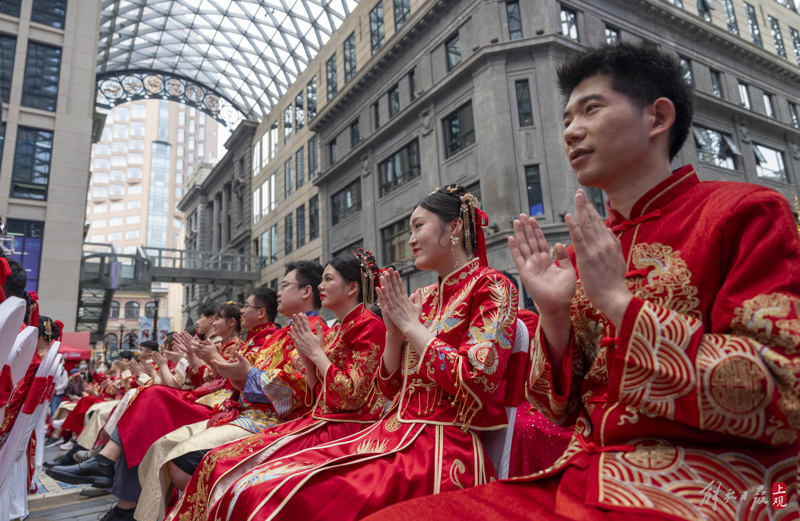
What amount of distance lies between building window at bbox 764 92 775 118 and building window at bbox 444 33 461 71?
14.1 metres

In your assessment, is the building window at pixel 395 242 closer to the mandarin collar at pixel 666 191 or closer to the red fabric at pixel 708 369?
the mandarin collar at pixel 666 191

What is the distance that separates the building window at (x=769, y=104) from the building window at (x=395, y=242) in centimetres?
1631

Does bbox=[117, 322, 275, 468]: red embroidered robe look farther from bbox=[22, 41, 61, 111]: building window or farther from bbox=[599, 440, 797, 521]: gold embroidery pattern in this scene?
bbox=[22, 41, 61, 111]: building window

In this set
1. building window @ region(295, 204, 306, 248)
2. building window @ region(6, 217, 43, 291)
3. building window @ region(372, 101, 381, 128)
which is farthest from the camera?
building window @ region(295, 204, 306, 248)

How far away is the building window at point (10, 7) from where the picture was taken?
18938 millimetres

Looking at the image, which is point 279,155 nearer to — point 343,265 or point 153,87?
point 153,87

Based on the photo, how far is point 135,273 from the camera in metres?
24.0

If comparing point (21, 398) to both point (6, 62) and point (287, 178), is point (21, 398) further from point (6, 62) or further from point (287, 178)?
point (287, 178)

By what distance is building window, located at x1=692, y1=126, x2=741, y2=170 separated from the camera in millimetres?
18625

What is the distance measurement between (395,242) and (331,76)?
34.8 feet

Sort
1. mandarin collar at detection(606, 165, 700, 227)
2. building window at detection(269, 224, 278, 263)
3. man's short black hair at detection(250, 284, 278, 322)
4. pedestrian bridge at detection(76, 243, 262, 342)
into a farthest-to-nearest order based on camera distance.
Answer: building window at detection(269, 224, 278, 263) < pedestrian bridge at detection(76, 243, 262, 342) < man's short black hair at detection(250, 284, 278, 322) < mandarin collar at detection(606, 165, 700, 227)

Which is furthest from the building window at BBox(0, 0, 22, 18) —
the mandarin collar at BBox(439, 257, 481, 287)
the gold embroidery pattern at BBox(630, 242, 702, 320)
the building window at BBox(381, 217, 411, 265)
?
the gold embroidery pattern at BBox(630, 242, 702, 320)

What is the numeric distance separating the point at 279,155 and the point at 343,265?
1087 inches

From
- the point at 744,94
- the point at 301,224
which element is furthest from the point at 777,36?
the point at 301,224
